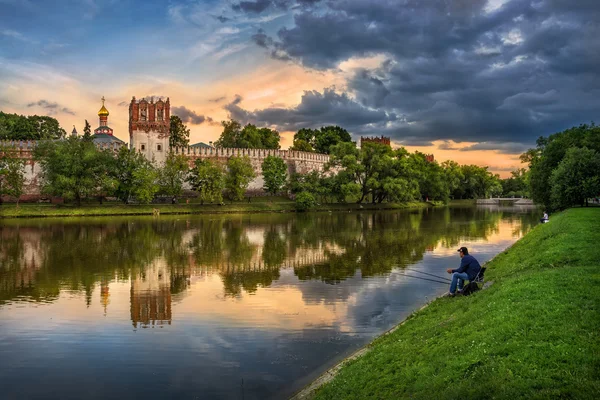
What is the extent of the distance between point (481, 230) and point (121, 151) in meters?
46.7

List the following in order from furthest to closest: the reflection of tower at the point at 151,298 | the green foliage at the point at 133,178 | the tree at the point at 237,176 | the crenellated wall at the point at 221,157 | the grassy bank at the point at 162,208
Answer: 1. the tree at the point at 237,176
2. the crenellated wall at the point at 221,157
3. the green foliage at the point at 133,178
4. the grassy bank at the point at 162,208
5. the reflection of tower at the point at 151,298

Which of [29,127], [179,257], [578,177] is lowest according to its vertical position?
[179,257]

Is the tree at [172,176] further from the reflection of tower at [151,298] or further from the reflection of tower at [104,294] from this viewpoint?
the reflection of tower at [104,294]

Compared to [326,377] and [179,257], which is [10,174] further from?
[326,377]

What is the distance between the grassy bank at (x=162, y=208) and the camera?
2060 inches

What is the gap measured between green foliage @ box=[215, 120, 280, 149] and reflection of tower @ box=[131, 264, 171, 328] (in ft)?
231

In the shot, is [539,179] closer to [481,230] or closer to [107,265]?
[481,230]

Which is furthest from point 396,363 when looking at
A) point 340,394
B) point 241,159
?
point 241,159

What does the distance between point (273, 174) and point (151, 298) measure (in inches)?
2233

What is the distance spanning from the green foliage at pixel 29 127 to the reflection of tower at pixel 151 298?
218ft

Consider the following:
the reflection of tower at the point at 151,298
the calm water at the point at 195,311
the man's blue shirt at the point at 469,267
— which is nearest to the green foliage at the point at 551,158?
the calm water at the point at 195,311

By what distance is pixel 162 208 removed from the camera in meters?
58.5

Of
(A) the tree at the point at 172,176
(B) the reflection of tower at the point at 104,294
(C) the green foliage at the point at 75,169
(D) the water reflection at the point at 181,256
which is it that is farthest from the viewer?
(A) the tree at the point at 172,176

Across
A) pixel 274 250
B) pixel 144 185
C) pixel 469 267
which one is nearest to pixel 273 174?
pixel 144 185
